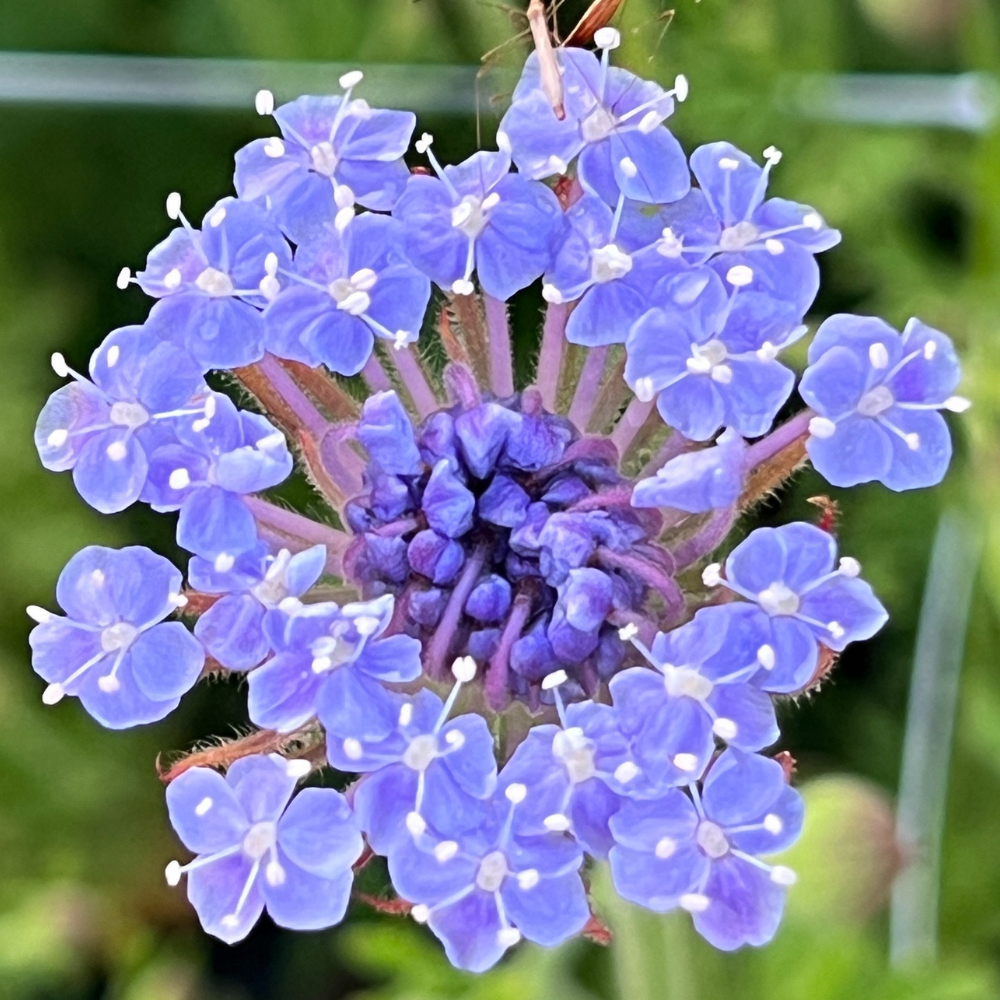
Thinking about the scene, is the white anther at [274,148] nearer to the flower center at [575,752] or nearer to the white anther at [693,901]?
the flower center at [575,752]

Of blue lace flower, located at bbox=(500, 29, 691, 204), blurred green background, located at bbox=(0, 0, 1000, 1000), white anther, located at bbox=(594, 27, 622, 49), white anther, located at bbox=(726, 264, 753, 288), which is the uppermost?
white anther, located at bbox=(594, 27, 622, 49)

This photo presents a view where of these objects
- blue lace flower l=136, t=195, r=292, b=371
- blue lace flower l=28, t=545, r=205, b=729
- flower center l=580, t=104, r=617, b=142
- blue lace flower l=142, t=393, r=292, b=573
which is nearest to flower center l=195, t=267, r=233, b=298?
blue lace flower l=136, t=195, r=292, b=371

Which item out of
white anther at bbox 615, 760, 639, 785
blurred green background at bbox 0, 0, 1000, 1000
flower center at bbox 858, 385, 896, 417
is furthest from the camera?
blurred green background at bbox 0, 0, 1000, 1000

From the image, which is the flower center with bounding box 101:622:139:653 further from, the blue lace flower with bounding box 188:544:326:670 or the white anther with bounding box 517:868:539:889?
the white anther with bounding box 517:868:539:889

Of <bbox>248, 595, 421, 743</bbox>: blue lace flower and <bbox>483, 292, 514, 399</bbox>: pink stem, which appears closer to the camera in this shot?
<bbox>248, 595, 421, 743</bbox>: blue lace flower

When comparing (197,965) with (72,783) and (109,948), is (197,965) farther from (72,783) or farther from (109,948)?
(72,783)

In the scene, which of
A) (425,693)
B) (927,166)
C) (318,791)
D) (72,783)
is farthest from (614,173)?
(72,783)
